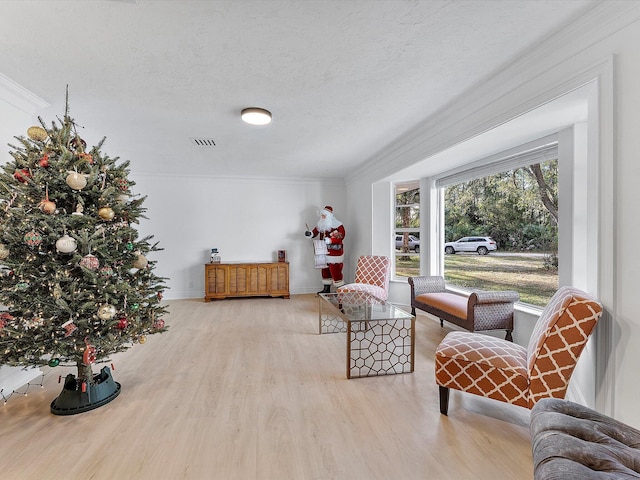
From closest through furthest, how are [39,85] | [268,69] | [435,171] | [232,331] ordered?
[268,69]
[39,85]
[232,331]
[435,171]

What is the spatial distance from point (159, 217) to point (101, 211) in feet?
13.0

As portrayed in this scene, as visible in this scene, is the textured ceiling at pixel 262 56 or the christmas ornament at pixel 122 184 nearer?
the textured ceiling at pixel 262 56

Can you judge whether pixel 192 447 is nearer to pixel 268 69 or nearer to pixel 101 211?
pixel 101 211

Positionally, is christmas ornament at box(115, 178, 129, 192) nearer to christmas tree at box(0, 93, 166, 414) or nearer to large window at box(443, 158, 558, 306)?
christmas tree at box(0, 93, 166, 414)

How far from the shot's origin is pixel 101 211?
1.99 m

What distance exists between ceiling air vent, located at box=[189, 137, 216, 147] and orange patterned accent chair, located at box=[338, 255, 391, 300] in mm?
2622

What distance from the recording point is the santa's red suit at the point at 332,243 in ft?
18.4

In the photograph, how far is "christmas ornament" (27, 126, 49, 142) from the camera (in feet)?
6.15

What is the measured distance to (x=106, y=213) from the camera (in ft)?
6.55

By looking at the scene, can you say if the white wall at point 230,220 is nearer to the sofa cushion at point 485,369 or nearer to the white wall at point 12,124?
the white wall at point 12,124

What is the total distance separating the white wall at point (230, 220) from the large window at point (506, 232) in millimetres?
2402

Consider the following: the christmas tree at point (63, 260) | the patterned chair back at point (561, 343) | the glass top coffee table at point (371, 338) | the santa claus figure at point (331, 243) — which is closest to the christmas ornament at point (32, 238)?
the christmas tree at point (63, 260)

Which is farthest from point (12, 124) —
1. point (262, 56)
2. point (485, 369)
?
point (485, 369)

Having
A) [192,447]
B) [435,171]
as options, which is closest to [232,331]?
[192,447]
